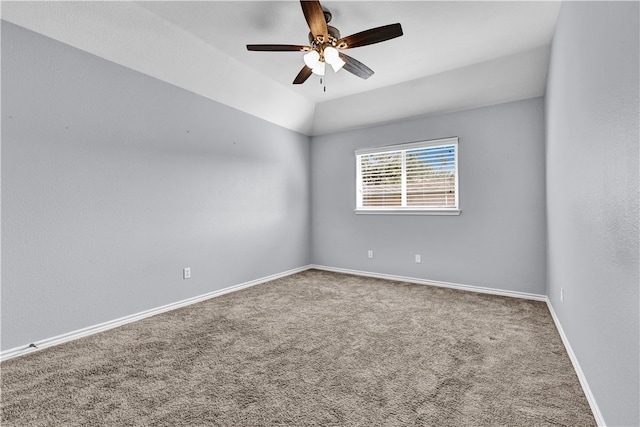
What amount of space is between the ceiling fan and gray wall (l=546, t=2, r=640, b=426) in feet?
3.74

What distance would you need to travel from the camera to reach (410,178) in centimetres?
427

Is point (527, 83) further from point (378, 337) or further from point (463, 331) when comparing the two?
point (378, 337)

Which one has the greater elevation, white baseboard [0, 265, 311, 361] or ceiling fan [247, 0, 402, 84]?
ceiling fan [247, 0, 402, 84]

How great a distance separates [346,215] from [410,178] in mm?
1164

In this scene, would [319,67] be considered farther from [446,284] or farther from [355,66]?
[446,284]

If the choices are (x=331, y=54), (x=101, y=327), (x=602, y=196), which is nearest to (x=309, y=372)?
(x=602, y=196)

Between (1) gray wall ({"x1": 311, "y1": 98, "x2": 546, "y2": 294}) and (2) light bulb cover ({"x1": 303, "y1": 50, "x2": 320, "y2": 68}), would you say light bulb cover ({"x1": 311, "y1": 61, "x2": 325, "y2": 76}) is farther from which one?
(1) gray wall ({"x1": 311, "y1": 98, "x2": 546, "y2": 294})

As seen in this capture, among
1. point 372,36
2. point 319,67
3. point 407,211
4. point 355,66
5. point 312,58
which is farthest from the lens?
point 407,211

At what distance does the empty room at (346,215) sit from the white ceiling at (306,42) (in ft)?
0.07

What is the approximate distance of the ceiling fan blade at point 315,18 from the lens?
6.31ft

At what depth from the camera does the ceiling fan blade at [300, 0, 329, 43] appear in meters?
1.92

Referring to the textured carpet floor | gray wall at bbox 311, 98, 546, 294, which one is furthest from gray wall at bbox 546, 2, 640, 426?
gray wall at bbox 311, 98, 546, 294

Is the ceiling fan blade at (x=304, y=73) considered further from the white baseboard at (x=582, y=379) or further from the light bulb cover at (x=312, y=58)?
the white baseboard at (x=582, y=379)

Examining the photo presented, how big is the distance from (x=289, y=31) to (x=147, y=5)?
1.16 metres
